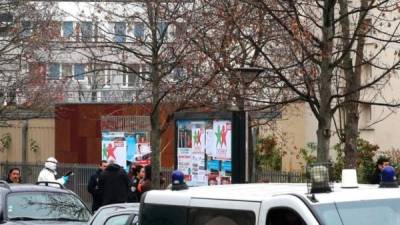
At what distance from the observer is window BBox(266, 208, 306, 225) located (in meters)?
4.98

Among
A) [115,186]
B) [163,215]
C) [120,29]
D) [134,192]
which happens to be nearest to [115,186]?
[115,186]

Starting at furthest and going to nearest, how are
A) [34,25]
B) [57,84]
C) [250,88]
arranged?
[57,84]
[34,25]
[250,88]

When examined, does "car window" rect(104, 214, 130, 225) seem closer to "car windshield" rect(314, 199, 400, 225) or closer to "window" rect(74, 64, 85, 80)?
"car windshield" rect(314, 199, 400, 225)

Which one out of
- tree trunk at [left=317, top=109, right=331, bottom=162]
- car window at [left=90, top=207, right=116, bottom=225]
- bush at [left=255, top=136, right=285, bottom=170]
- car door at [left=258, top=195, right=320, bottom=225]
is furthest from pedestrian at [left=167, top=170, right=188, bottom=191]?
bush at [left=255, top=136, right=285, bottom=170]

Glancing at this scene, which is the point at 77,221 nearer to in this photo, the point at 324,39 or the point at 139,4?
the point at 324,39

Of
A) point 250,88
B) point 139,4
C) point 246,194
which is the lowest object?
point 246,194

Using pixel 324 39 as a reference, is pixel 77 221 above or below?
below

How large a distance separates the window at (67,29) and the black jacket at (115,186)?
248 inches

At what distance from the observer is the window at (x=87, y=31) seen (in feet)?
70.7

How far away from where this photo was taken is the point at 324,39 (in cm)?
1330

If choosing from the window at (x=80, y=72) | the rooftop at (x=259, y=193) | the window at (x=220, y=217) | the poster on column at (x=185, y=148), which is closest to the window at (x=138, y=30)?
the window at (x=80, y=72)

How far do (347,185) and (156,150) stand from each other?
14.5 meters

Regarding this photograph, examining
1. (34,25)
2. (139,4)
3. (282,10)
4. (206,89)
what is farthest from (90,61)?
(282,10)

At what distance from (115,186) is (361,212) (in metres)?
11.9
